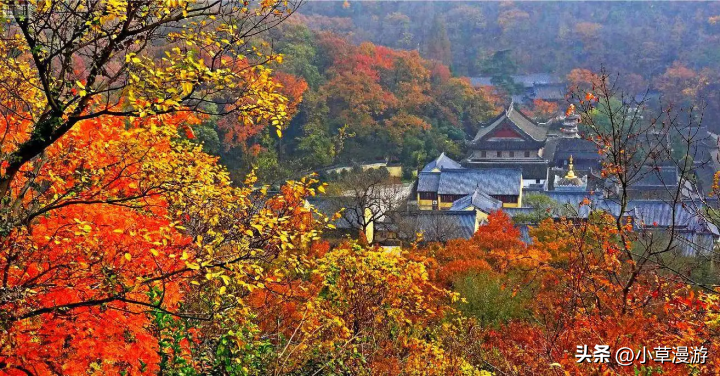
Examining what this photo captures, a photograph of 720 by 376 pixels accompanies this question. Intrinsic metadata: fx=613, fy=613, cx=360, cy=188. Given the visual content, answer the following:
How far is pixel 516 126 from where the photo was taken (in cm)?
4338

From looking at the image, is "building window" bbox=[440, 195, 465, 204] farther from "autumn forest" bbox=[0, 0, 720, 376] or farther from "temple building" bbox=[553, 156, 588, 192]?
"temple building" bbox=[553, 156, 588, 192]

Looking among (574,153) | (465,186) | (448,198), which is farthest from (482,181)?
(574,153)

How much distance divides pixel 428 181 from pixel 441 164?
3.72m

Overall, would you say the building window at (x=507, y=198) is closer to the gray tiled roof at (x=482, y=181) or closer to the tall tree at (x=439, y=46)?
the gray tiled roof at (x=482, y=181)

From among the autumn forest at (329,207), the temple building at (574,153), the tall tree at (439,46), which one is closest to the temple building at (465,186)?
the autumn forest at (329,207)

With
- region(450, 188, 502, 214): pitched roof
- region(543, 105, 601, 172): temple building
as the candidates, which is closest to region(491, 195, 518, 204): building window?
region(450, 188, 502, 214): pitched roof

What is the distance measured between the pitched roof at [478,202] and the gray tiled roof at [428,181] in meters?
3.16

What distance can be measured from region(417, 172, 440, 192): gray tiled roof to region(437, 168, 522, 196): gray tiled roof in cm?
31

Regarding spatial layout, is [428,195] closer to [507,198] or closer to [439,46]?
[507,198]

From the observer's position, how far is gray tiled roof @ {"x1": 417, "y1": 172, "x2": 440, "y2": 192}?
36719 mm

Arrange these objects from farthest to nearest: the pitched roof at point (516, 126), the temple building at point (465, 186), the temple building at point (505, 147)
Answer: the pitched roof at point (516, 126) → the temple building at point (505, 147) → the temple building at point (465, 186)

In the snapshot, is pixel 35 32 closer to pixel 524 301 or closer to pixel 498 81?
pixel 524 301

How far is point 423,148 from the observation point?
43125 millimetres

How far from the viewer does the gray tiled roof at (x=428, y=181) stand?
120 feet
